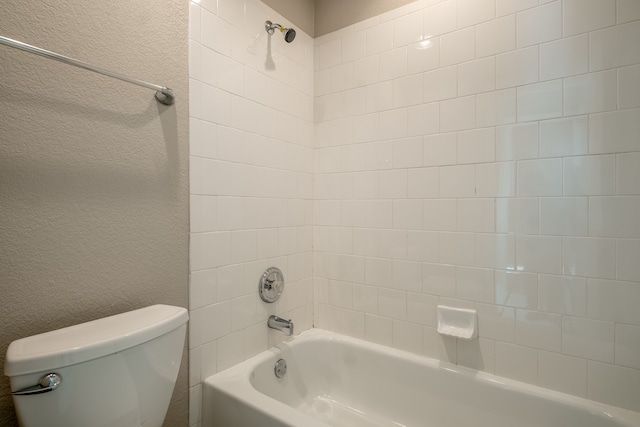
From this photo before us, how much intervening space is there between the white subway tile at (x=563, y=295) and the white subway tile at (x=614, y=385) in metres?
0.21

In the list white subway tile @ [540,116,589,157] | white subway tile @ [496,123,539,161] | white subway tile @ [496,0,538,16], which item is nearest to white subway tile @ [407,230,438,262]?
white subway tile @ [496,123,539,161]

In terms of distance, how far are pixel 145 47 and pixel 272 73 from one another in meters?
0.69

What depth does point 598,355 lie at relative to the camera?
4.04 feet

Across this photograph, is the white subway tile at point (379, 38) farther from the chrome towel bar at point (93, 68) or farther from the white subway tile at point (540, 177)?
the chrome towel bar at point (93, 68)

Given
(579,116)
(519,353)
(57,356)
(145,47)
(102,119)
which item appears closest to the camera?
(57,356)

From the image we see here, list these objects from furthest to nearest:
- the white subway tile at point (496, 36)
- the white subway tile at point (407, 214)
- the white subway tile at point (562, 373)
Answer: the white subway tile at point (407, 214), the white subway tile at point (496, 36), the white subway tile at point (562, 373)

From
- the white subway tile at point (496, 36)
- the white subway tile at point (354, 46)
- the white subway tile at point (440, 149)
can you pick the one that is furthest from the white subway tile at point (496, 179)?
the white subway tile at point (354, 46)

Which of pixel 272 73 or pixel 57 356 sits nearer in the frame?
pixel 57 356

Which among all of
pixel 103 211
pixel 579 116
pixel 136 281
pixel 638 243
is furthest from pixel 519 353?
pixel 103 211

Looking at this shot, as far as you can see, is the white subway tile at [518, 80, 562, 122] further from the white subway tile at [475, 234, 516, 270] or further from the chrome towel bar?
the chrome towel bar

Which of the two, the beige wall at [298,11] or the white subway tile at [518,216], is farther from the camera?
the beige wall at [298,11]

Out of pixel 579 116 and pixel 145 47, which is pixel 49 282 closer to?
pixel 145 47

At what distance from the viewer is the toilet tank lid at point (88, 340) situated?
72 cm

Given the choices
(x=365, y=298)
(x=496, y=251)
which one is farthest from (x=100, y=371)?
(x=496, y=251)
